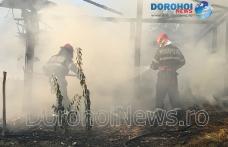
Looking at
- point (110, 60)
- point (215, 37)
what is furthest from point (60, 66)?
point (215, 37)

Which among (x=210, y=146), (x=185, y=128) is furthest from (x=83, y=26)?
(x=210, y=146)

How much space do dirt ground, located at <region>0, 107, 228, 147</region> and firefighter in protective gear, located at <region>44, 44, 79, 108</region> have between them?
1.67m

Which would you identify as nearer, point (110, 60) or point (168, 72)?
point (168, 72)

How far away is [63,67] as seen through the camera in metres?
11.4

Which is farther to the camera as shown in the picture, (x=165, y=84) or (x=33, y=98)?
(x=33, y=98)

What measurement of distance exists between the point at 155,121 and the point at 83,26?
4774 mm

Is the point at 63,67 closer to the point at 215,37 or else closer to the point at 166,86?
the point at 166,86

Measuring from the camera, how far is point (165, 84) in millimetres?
10891

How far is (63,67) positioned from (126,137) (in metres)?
3.07

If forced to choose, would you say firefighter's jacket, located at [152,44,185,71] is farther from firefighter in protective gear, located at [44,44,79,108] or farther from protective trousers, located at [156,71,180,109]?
firefighter in protective gear, located at [44,44,79,108]

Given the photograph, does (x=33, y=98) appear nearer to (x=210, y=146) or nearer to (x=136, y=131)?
(x=136, y=131)

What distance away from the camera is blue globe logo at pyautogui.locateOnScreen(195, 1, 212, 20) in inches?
526
